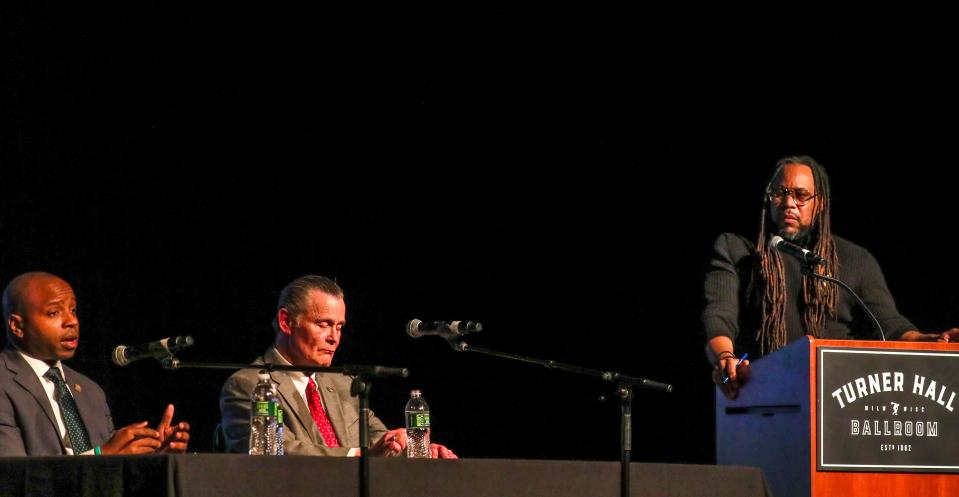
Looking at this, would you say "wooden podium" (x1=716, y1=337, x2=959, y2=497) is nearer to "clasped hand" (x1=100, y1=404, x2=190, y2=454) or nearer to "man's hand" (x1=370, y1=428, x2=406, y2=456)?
"man's hand" (x1=370, y1=428, x2=406, y2=456)

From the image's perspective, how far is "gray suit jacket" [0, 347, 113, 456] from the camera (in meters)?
3.84

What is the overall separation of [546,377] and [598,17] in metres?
1.74

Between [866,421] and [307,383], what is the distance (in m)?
1.71

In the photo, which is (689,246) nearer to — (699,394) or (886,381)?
(699,394)

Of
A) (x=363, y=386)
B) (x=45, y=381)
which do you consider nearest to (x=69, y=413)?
(x=45, y=381)

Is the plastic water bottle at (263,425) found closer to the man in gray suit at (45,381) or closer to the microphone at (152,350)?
the microphone at (152,350)

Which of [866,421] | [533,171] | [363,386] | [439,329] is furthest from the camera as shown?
[533,171]

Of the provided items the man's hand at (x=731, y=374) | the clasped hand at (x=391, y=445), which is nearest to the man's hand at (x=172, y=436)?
the clasped hand at (x=391, y=445)

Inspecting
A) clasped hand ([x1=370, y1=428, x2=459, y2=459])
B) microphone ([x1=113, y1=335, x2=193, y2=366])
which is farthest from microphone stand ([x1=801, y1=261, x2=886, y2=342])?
microphone ([x1=113, y1=335, x2=193, y2=366])

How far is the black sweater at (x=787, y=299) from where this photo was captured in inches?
153

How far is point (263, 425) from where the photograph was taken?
11.3 ft

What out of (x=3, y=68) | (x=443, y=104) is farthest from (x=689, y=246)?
(x=3, y=68)

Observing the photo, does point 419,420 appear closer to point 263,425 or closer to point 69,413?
point 263,425

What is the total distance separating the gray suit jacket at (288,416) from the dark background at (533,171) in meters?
1.41
